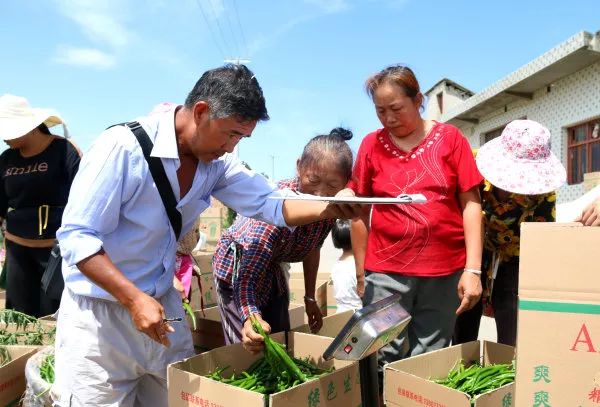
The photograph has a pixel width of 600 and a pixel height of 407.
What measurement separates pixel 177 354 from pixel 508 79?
14051 millimetres

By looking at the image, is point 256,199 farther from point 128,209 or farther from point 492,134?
point 492,134

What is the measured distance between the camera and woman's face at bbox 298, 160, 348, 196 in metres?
2.34

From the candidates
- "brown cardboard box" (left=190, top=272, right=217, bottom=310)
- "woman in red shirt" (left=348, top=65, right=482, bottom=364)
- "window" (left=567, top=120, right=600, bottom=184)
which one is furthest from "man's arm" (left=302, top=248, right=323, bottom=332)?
"window" (left=567, top=120, right=600, bottom=184)

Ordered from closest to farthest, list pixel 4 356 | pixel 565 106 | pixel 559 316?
pixel 559 316 < pixel 4 356 < pixel 565 106

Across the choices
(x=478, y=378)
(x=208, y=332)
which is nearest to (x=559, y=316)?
(x=478, y=378)

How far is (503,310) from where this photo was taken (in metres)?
3.07

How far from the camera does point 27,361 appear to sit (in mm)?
2416

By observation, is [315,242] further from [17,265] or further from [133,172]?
[17,265]

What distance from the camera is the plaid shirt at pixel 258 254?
236 cm

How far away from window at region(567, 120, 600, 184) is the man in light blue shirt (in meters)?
12.0

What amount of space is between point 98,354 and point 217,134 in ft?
2.75

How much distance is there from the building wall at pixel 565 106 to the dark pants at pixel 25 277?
1169 centimetres

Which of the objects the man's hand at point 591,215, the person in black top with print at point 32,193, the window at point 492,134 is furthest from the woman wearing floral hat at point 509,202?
the window at point 492,134

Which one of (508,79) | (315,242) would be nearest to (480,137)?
(508,79)
